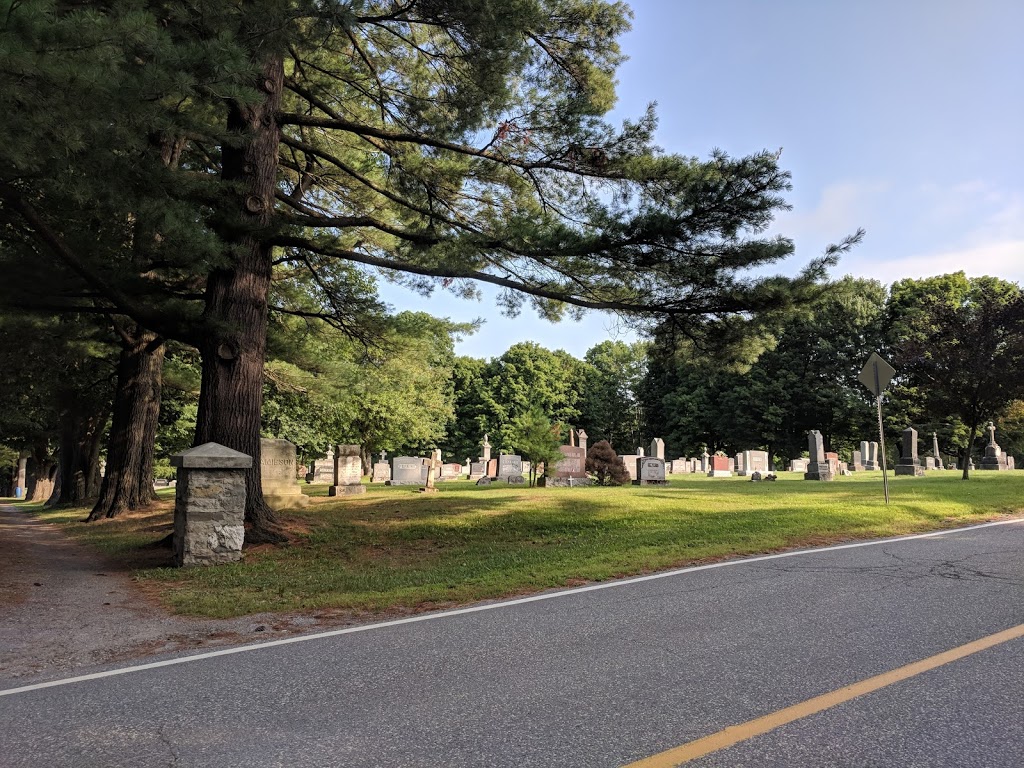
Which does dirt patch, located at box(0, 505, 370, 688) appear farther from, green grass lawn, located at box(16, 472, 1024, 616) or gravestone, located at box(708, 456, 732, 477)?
gravestone, located at box(708, 456, 732, 477)

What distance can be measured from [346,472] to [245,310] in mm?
10565

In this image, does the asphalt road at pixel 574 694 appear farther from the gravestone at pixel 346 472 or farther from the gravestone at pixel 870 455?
the gravestone at pixel 870 455

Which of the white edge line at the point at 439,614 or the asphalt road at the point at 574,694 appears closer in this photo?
the asphalt road at the point at 574,694

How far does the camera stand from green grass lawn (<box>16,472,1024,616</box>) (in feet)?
22.8

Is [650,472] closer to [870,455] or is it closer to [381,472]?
[381,472]

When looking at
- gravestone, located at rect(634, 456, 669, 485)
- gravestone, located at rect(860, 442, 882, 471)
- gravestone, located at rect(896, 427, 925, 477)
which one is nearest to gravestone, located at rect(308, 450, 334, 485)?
gravestone, located at rect(634, 456, 669, 485)

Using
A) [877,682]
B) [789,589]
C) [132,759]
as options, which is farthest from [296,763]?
[789,589]

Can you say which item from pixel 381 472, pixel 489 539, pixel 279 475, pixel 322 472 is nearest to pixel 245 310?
pixel 489 539

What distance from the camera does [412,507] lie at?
13.7m

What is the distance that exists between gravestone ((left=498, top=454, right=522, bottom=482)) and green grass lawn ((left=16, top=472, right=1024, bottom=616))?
10.6m

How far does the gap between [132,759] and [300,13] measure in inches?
316

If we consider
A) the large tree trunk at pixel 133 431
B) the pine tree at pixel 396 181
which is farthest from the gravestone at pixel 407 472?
the pine tree at pixel 396 181

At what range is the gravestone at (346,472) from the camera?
1909 centimetres

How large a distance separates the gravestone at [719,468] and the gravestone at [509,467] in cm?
1175
